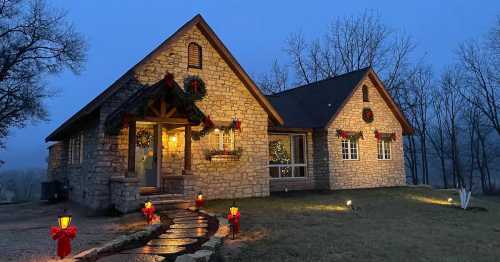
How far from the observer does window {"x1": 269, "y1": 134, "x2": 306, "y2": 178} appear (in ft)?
55.1

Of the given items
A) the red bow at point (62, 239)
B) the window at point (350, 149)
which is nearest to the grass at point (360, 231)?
the red bow at point (62, 239)

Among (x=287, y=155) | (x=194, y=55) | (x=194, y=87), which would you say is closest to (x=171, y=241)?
(x=194, y=87)

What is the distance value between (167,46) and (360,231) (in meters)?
8.48

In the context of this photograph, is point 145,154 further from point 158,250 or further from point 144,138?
point 158,250

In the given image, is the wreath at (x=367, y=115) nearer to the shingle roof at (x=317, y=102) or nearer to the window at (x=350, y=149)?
the window at (x=350, y=149)

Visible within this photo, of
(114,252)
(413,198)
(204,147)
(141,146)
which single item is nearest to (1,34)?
(141,146)

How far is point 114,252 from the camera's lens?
229 inches

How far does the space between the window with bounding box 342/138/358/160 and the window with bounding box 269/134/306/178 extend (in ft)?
6.50

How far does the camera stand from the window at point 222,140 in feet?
43.0

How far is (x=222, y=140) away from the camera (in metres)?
13.3

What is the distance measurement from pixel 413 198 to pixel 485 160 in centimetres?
2011

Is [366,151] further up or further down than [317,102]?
further down

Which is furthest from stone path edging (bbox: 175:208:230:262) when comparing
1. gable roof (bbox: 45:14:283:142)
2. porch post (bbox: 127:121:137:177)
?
gable roof (bbox: 45:14:283:142)

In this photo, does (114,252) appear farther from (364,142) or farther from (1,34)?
(1,34)
